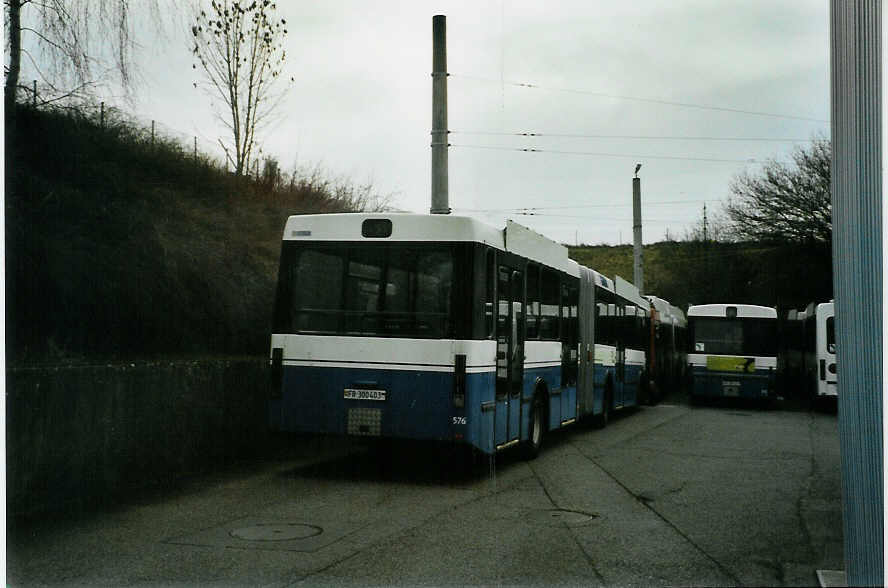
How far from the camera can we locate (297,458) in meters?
11.6

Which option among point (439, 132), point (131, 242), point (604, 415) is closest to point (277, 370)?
point (131, 242)

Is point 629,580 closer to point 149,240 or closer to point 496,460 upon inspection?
point 496,460

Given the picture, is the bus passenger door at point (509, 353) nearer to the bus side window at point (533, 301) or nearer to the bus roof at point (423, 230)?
the bus side window at point (533, 301)

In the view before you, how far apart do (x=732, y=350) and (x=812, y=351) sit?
5.78 ft

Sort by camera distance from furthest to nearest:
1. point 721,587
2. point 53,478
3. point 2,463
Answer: point 53,478
point 2,463
point 721,587

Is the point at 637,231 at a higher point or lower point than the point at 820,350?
higher

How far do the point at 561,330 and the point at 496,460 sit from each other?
1.95 metres

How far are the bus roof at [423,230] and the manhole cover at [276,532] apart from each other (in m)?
3.16

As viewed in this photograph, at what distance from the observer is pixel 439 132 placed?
34.6 feet

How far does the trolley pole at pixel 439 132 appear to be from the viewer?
9.29 metres

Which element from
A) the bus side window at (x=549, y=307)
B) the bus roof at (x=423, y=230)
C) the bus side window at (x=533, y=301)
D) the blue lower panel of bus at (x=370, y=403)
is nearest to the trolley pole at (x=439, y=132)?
the bus roof at (x=423, y=230)

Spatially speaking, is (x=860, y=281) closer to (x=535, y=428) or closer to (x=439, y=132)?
(x=439, y=132)

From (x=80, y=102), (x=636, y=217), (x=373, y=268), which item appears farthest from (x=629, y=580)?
(x=80, y=102)

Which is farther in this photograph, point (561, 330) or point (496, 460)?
point (561, 330)
